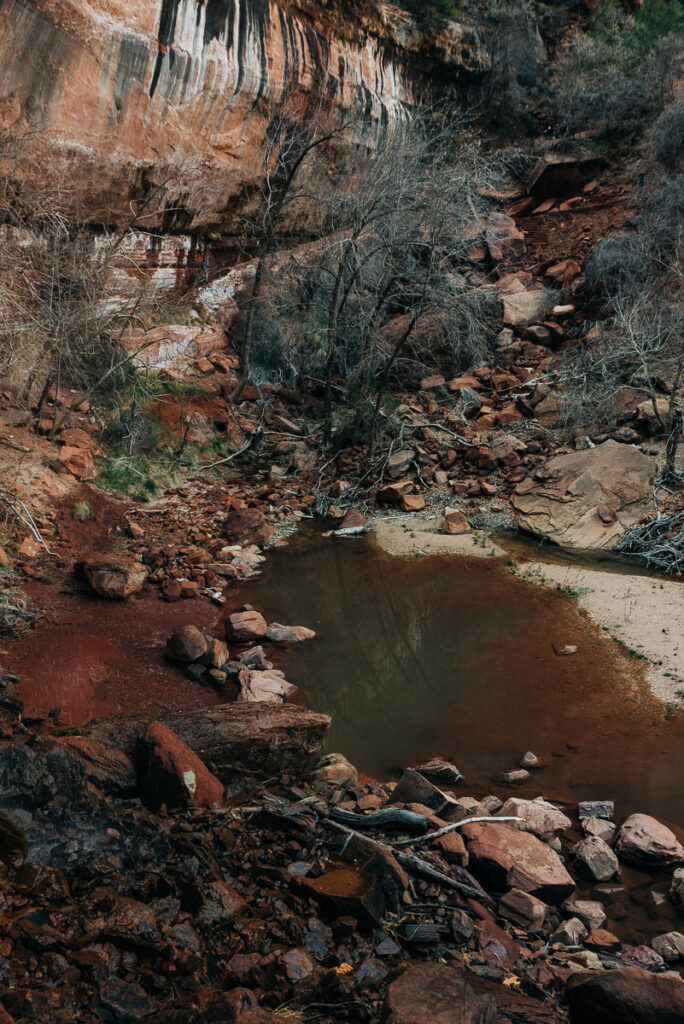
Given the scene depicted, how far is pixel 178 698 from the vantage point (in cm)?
640

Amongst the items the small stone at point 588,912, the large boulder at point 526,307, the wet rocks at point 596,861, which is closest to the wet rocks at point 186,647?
the wet rocks at point 596,861

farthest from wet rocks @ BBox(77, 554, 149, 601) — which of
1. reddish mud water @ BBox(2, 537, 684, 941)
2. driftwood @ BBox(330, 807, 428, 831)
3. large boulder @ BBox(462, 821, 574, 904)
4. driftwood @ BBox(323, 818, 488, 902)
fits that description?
large boulder @ BBox(462, 821, 574, 904)

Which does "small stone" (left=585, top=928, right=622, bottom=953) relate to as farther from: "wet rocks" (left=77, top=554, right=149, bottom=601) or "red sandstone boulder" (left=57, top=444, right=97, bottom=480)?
"red sandstone boulder" (left=57, top=444, right=97, bottom=480)

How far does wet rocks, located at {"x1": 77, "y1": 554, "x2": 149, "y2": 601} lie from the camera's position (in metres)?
7.80

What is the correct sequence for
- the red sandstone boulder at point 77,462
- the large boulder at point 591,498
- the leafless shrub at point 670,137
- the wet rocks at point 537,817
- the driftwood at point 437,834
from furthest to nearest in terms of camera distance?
the leafless shrub at point 670,137 → the red sandstone boulder at point 77,462 → the large boulder at point 591,498 → the wet rocks at point 537,817 → the driftwood at point 437,834

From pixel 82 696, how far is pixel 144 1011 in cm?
364

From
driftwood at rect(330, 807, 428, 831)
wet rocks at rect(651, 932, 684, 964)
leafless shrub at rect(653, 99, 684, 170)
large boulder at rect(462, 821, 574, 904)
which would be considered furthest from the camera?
leafless shrub at rect(653, 99, 684, 170)

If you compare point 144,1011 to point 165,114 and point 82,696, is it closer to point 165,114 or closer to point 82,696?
point 82,696

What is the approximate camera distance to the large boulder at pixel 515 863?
4258 mm

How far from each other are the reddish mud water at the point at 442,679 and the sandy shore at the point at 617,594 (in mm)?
214

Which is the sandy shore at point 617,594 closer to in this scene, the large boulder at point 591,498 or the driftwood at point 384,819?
the large boulder at point 591,498

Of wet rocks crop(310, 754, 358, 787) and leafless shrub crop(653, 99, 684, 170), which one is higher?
leafless shrub crop(653, 99, 684, 170)

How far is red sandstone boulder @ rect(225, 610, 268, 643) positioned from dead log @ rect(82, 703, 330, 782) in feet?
7.10

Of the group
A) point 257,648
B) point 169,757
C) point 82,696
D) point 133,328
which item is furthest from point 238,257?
point 169,757
